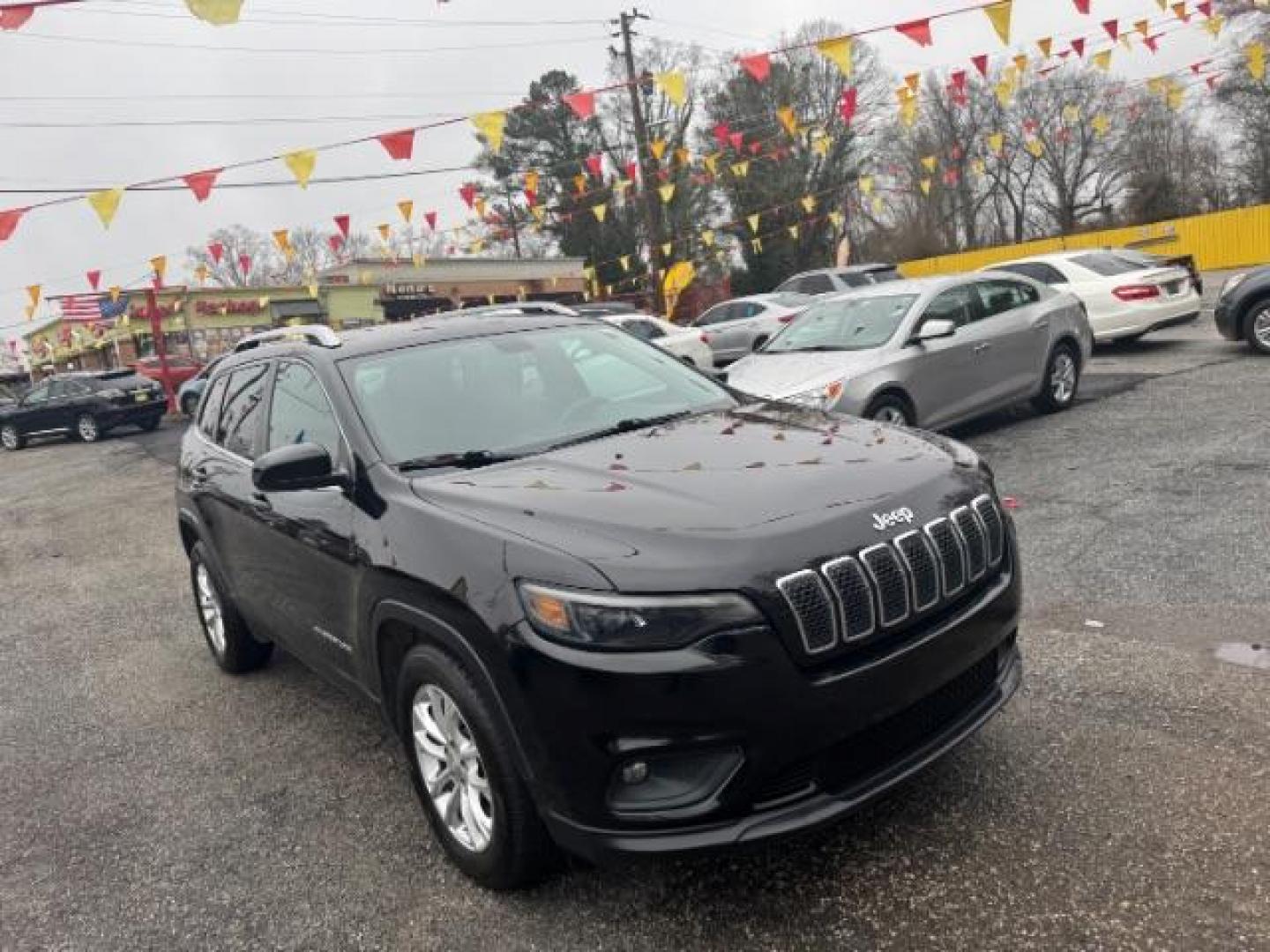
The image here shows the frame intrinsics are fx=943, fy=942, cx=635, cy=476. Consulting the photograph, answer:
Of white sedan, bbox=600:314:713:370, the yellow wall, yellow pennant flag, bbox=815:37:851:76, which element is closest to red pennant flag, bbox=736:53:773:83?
yellow pennant flag, bbox=815:37:851:76

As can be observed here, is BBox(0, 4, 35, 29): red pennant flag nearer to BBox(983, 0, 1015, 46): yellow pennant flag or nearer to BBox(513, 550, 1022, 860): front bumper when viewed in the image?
BBox(513, 550, 1022, 860): front bumper

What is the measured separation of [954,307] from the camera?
8672 mm

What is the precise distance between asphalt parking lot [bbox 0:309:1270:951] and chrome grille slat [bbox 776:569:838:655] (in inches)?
24.2

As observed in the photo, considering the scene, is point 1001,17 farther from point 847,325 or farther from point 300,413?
point 300,413

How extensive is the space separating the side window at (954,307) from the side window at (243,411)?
592cm

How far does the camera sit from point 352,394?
11.4ft

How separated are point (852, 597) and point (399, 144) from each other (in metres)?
11.4

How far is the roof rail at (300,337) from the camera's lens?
3.90 metres

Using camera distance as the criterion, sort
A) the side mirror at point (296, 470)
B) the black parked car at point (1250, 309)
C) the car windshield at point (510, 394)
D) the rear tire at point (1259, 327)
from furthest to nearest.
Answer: the rear tire at point (1259, 327) < the black parked car at point (1250, 309) < the car windshield at point (510, 394) < the side mirror at point (296, 470)

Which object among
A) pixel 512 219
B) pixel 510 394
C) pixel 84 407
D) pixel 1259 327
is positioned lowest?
pixel 1259 327

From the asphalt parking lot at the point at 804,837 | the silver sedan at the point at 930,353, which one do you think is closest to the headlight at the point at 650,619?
the asphalt parking lot at the point at 804,837

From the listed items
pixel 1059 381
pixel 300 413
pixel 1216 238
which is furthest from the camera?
pixel 1216 238

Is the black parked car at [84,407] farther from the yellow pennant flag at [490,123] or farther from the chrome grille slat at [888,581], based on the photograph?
the chrome grille slat at [888,581]

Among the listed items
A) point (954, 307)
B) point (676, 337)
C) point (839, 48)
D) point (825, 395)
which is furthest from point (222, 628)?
point (676, 337)
